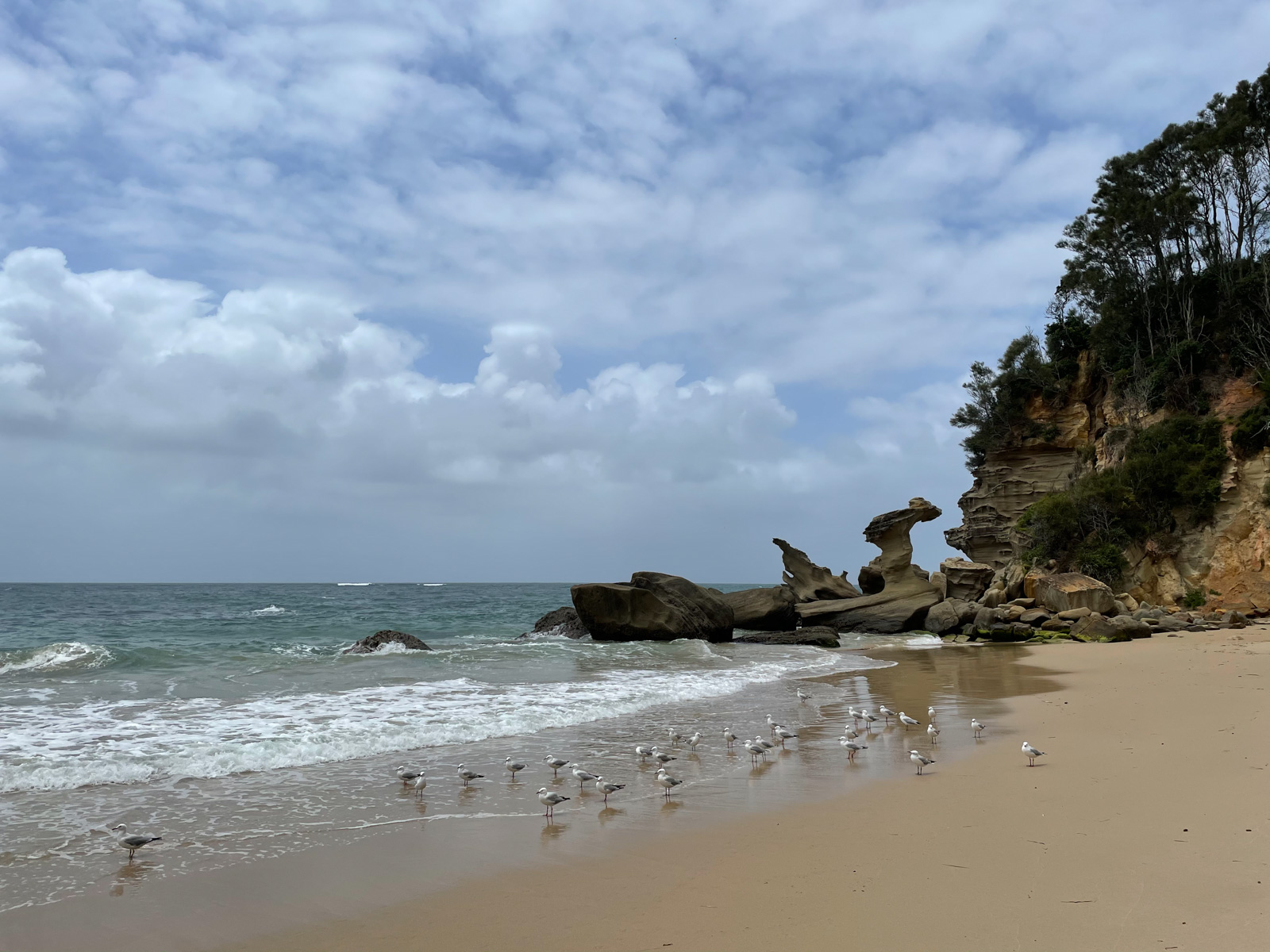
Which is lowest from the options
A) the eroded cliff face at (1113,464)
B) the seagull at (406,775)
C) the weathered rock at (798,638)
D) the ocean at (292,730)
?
the weathered rock at (798,638)

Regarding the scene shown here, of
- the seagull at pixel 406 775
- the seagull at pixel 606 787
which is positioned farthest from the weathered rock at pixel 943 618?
the seagull at pixel 406 775

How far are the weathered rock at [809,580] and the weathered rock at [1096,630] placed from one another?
1417cm

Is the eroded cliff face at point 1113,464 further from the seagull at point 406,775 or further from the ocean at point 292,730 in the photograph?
the seagull at point 406,775

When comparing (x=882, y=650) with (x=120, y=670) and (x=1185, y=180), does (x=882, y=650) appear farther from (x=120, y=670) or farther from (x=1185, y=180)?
(x=1185, y=180)

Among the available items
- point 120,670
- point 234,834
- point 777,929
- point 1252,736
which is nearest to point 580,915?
point 777,929

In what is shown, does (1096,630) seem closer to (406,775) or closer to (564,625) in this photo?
(564,625)

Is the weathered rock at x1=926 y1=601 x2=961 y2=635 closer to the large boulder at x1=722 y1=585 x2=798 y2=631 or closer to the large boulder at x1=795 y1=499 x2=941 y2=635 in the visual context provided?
the large boulder at x1=795 y1=499 x2=941 y2=635

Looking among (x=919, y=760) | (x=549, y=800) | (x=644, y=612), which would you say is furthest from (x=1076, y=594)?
(x=549, y=800)

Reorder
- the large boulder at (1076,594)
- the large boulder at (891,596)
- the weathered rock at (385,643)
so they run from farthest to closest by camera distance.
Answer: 1. the large boulder at (891,596)
2. the large boulder at (1076,594)
3. the weathered rock at (385,643)

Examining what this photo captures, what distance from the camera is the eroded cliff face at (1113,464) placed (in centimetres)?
2709

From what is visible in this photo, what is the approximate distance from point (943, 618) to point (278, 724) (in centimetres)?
2533

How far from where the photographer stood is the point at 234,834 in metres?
6.68

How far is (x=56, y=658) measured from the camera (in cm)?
2008

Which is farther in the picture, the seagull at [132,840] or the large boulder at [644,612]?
the large boulder at [644,612]
